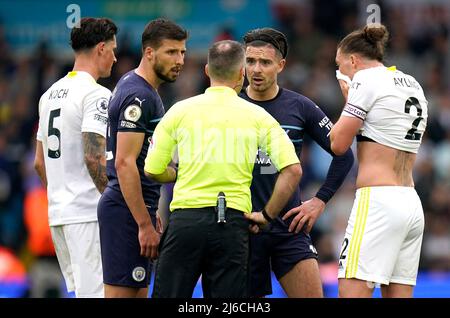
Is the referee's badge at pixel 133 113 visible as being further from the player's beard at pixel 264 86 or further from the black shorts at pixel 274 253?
the black shorts at pixel 274 253

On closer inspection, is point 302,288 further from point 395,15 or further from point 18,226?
point 395,15

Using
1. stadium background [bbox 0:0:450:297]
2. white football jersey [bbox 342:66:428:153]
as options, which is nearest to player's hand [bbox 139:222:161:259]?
white football jersey [bbox 342:66:428:153]

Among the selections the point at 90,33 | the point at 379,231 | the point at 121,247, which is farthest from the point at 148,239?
the point at 90,33

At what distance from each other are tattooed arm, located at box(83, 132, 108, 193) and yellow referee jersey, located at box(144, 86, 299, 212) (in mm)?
974

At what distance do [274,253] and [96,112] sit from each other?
5.62 ft

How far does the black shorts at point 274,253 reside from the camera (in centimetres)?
854

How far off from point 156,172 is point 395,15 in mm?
11255

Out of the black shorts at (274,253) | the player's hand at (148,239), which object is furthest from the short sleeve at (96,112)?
the black shorts at (274,253)

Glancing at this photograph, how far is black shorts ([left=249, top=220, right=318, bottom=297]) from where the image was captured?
28.0ft

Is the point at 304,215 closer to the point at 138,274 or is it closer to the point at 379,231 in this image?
the point at 379,231

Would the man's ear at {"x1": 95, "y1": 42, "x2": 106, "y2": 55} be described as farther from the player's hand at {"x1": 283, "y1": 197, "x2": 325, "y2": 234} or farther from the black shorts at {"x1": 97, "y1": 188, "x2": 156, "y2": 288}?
the player's hand at {"x1": 283, "y1": 197, "x2": 325, "y2": 234}

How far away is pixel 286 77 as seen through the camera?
1694 centimetres

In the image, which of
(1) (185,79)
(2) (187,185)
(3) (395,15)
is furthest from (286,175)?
(3) (395,15)

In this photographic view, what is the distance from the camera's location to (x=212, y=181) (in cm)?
738
